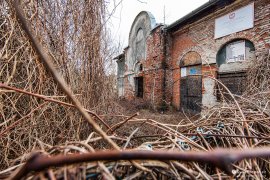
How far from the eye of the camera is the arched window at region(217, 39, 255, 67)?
5823mm

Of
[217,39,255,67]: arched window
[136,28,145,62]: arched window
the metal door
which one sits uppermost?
[136,28,145,62]: arched window

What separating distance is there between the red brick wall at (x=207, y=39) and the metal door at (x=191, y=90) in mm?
378

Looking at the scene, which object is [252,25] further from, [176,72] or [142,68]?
[142,68]

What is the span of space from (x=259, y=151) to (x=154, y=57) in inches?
388

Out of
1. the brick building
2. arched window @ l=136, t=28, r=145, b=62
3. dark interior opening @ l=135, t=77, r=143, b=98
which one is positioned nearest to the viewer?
the brick building

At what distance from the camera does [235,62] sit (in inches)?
246

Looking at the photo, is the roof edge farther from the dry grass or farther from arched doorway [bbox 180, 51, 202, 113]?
the dry grass

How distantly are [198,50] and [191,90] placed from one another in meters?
1.78

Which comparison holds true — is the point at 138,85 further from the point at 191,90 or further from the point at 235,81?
the point at 235,81

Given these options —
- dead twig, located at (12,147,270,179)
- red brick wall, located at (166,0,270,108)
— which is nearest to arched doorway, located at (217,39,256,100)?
red brick wall, located at (166,0,270,108)

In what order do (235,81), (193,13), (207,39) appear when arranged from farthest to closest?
(193,13), (207,39), (235,81)

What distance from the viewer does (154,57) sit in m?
9.94

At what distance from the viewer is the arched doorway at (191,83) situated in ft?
25.7

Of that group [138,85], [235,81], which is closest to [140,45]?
[138,85]
